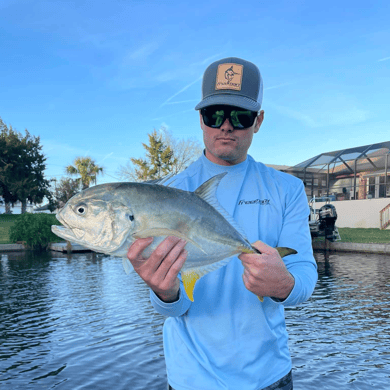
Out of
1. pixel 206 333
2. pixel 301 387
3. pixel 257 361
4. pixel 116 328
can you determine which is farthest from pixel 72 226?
pixel 116 328

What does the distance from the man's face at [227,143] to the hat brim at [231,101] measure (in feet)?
0.38

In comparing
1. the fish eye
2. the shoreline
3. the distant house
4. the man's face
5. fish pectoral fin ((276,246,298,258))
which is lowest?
the shoreline

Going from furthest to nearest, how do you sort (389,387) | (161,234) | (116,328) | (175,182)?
1. (116,328)
2. (389,387)
3. (175,182)
4. (161,234)

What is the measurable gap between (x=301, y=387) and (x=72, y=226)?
6296 mm

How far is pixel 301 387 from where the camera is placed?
23.1 feet

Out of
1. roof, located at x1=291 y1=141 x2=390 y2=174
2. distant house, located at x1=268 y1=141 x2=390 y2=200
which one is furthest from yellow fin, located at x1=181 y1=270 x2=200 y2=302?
roof, located at x1=291 y1=141 x2=390 y2=174

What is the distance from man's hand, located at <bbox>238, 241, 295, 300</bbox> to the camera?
2078mm

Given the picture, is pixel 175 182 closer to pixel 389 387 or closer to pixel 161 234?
pixel 161 234

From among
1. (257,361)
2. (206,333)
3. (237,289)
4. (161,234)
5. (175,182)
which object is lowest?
(257,361)

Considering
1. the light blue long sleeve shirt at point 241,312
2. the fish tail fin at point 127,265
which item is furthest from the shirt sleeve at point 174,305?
the fish tail fin at point 127,265

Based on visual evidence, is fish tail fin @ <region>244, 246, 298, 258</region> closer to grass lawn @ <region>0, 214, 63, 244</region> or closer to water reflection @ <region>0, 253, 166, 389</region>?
water reflection @ <region>0, 253, 166, 389</region>

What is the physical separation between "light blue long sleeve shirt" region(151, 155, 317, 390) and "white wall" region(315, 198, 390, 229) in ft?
126

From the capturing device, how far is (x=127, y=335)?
32.1 feet

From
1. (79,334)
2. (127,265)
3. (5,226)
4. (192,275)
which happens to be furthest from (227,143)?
(5,226)
